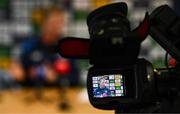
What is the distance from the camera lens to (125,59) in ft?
3.01

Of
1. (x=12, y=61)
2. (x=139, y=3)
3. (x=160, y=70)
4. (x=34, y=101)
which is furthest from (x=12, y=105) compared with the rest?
(x=160, y=70)

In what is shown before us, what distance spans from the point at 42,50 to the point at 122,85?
8.20 feet

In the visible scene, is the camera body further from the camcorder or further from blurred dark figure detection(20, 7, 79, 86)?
blurred dark figure detection(20, 7, 79, 86)

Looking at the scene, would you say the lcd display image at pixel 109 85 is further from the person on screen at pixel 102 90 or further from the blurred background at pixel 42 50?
the blurred background at pixel 42 50

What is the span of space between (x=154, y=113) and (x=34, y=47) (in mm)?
2566

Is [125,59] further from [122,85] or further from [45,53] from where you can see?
[45,53]

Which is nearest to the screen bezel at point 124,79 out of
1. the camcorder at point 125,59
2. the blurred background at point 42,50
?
the camcorder at point 125,59

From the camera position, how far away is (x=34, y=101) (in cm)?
326

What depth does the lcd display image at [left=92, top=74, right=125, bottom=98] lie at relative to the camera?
3.07 ft

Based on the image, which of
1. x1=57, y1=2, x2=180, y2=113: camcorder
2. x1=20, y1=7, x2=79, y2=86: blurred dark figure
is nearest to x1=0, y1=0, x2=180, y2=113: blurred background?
x1=20, y1=7, x2=79, y2=86: blurred dark figure

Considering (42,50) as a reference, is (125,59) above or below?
above

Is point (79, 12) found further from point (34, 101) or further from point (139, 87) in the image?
point (139, 87)

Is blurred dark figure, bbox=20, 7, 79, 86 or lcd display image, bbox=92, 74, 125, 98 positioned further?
blurred dark figure, bbox=20, 7, 79, 86

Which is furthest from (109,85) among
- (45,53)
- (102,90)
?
(45,53)
